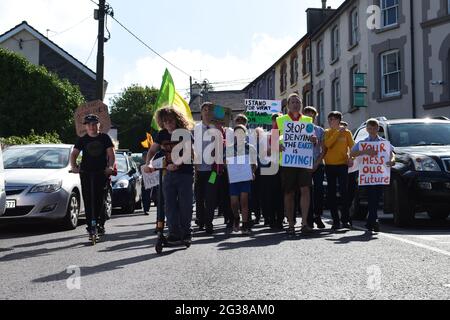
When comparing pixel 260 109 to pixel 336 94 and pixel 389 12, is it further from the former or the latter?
pixel 336 94

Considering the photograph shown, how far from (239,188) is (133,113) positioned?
248 feet

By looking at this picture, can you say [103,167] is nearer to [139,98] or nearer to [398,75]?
[398,75]

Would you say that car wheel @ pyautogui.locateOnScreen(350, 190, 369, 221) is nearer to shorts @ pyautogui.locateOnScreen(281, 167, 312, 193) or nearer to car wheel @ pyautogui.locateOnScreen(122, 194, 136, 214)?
shorts @ pyautogui.locateOnScreen(281, 167, 312, 193)

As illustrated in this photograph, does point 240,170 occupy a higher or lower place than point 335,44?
lower

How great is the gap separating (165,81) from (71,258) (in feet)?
21.3

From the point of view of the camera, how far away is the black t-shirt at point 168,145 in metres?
7.34

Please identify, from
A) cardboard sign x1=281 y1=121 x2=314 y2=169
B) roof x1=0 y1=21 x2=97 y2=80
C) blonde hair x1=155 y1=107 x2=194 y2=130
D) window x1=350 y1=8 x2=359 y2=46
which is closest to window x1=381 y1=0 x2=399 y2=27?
window x1=350 y1=8 x2=359 y2=46

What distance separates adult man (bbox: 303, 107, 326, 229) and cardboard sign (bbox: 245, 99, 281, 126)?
845cm

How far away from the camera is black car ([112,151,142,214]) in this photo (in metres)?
14.3

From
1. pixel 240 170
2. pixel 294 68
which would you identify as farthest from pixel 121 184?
pixel 294 68

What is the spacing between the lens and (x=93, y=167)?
27.3ft

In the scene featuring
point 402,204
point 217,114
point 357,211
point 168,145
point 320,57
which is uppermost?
point 320,57

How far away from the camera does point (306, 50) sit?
39.1m

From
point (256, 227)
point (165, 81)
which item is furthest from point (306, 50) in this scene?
point (256, 227)
